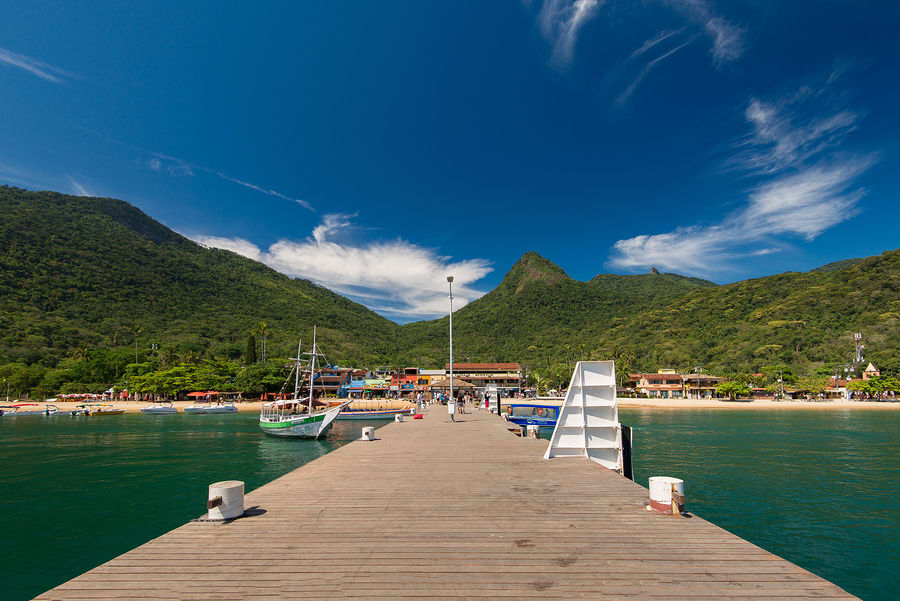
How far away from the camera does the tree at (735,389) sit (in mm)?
77619

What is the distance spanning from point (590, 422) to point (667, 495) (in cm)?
587

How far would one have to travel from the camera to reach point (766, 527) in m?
12.9

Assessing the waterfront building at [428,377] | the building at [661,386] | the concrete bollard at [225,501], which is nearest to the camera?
the concrete bollard at [225,501]

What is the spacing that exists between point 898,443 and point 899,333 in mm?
85887

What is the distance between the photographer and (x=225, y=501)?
22.5 ft

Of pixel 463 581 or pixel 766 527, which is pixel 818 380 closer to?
pixel 766 527

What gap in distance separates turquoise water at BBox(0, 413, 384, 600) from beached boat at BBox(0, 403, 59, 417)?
20859mm

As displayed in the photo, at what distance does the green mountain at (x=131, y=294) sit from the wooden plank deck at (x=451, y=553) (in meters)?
103

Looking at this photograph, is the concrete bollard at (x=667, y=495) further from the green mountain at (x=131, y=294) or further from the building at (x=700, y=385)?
the green mountain at (x=131, y=294)

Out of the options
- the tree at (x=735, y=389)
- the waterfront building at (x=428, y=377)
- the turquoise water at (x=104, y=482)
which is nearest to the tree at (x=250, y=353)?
the waterfront building at (x=428, y=377)

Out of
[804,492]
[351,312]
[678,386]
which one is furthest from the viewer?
[351,312]

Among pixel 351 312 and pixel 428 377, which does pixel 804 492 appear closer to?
pixel 428 377

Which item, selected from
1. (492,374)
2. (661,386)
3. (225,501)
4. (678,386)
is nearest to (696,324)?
(678,386)

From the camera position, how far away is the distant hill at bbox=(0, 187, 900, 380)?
95.6 metres
